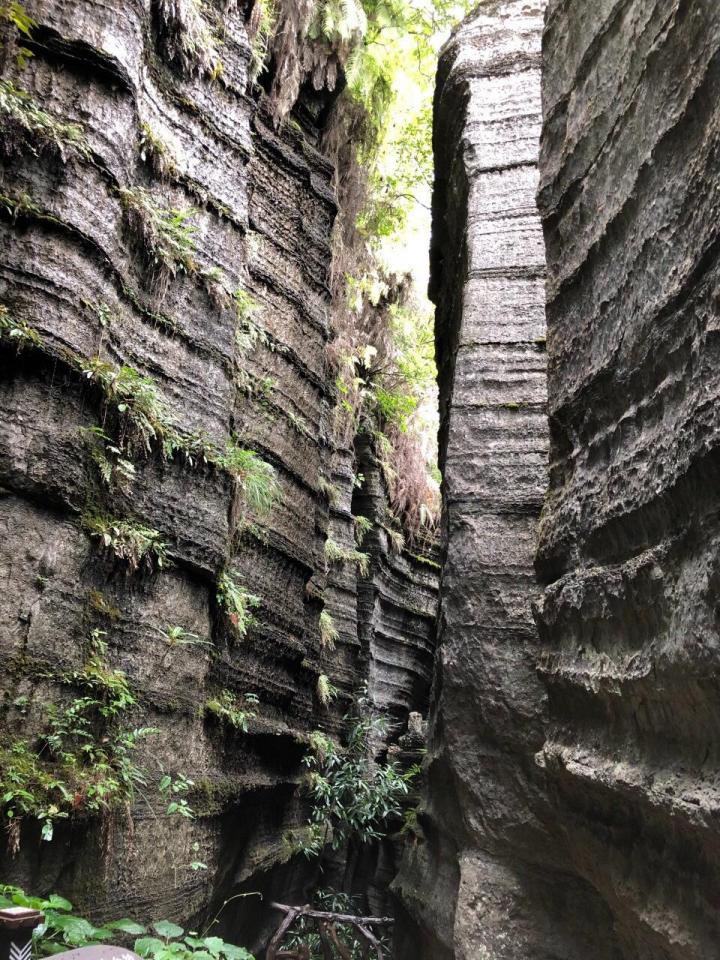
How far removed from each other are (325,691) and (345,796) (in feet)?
3.62

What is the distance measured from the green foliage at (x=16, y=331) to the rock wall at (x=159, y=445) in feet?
0.07

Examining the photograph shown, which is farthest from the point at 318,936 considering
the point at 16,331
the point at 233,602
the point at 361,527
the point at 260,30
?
the point at 260,30

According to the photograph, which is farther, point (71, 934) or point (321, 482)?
point (321, 482)

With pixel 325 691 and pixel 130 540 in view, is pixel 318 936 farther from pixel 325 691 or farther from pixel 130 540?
pixel 130 540

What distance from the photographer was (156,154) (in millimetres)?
5273

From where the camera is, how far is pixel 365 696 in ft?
34.0

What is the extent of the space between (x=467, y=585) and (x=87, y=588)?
233 cm

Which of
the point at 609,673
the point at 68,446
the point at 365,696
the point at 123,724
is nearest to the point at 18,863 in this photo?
the point at 123,724

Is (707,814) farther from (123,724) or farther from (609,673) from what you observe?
(123,724)

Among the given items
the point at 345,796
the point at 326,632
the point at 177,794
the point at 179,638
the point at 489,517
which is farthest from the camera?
the point at 326,632

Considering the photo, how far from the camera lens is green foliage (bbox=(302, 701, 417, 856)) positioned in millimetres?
7613

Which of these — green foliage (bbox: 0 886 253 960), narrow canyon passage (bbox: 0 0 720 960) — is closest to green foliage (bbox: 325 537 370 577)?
narrow canyon passage (bbox: 0 0 720 960)

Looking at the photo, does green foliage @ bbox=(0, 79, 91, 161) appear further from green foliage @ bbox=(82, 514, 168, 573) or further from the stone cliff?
the stone cliff

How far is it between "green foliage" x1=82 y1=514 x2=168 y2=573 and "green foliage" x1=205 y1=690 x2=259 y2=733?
3.45 ft
